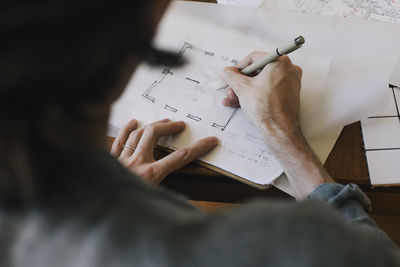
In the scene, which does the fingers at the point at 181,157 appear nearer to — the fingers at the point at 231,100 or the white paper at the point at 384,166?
the fingers at the point at 231,100

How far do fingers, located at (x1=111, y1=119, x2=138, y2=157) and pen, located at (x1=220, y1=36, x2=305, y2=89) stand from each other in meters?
0.18

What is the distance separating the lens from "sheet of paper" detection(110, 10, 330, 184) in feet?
2.25

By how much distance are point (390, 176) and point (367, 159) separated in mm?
43

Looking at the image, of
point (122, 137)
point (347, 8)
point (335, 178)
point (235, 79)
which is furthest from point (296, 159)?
point (347, 8)

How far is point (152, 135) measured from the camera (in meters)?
0.70

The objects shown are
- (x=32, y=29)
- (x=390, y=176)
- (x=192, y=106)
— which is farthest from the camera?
(x=192, y=106)

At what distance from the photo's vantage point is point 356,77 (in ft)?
2.46

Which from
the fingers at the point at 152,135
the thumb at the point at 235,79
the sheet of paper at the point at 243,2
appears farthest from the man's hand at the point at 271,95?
the sheet of paper at the point at 243,2

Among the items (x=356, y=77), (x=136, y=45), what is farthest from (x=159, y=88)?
(x=136, y=45)

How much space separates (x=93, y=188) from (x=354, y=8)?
742mm

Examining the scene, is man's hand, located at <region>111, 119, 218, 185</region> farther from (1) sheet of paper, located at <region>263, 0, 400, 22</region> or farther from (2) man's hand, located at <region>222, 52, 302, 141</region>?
(1) sheet of paper, located at <region>263, 0, 400, 22</region>

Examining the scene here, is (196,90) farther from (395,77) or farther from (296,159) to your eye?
(395,77)

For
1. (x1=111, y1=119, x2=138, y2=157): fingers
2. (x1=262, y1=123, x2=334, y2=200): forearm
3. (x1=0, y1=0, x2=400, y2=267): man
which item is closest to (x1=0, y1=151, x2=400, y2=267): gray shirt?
(x1=0, y1=0, x2=400, y2=267): man

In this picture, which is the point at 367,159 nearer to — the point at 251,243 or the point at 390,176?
the point at 390,176
